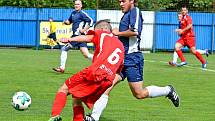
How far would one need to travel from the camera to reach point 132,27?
9.97 metres

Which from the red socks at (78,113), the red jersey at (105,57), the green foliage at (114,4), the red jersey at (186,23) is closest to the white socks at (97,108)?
the red socks at (78,113)

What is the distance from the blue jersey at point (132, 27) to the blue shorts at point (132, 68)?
102mm

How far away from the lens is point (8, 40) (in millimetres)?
39250

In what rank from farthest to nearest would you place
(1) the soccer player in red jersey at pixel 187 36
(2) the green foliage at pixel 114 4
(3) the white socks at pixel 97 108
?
(2) the green foliage at pixel 114 4 → (1) the soccer player in red jersey at pixel 187 36 → (3) the white socks at pixel 97 108

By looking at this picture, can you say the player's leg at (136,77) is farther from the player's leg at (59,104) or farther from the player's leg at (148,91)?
the player's leg at (59,104)

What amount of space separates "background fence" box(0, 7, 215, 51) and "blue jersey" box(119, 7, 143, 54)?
28783 mm

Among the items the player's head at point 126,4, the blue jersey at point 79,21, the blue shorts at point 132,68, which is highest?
the player's head at point 126,4

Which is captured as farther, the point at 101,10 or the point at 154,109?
the point at 101,10

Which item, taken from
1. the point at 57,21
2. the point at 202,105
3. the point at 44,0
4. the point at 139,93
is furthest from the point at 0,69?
the point at 44,0

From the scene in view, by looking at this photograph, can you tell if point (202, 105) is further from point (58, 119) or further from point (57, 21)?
point (57, 21)

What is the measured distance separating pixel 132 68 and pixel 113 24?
2942 centimetres

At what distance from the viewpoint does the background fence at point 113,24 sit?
128 feet

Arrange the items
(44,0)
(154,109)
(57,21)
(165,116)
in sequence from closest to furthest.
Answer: (165,116) → (154,109) → (57,21) → (44,0)

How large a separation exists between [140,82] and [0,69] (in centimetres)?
1033
